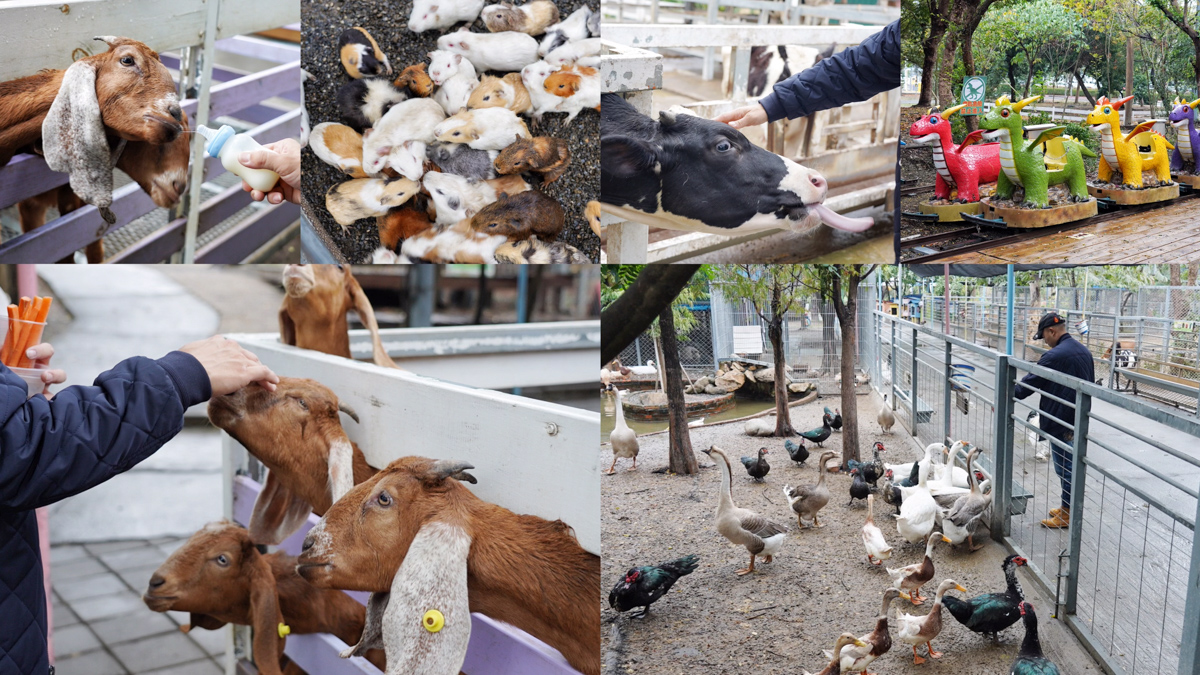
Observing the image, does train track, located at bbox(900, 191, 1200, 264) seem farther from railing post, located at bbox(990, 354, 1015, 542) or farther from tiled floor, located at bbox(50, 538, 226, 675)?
tiled floor, located at bbox(50, 538, 226, 675)

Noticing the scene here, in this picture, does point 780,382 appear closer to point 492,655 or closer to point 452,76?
point 492,655

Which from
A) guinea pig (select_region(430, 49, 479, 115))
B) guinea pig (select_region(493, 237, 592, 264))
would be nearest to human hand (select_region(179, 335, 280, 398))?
guinea pig (select_region(493, 237, 592, 264))

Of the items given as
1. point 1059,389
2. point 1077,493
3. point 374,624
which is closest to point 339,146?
point 374,624

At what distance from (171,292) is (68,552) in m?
0.91

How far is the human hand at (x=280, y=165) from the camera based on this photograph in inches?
67.6

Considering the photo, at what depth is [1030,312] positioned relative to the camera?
6.41 ft

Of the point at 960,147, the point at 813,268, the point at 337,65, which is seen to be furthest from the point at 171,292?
the point at 960,147

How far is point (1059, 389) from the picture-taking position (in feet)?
6.61

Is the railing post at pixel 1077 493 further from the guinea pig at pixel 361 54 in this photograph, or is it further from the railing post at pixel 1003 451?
the guinea pig at pixel 361 54

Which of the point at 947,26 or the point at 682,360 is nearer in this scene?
the point at 947,26

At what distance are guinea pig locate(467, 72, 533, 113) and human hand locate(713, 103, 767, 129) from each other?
41 cm

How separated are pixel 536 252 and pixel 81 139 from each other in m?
0.99

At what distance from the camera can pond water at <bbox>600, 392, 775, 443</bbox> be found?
6.39 feet

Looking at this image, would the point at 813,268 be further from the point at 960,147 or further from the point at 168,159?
the point at 168,159
